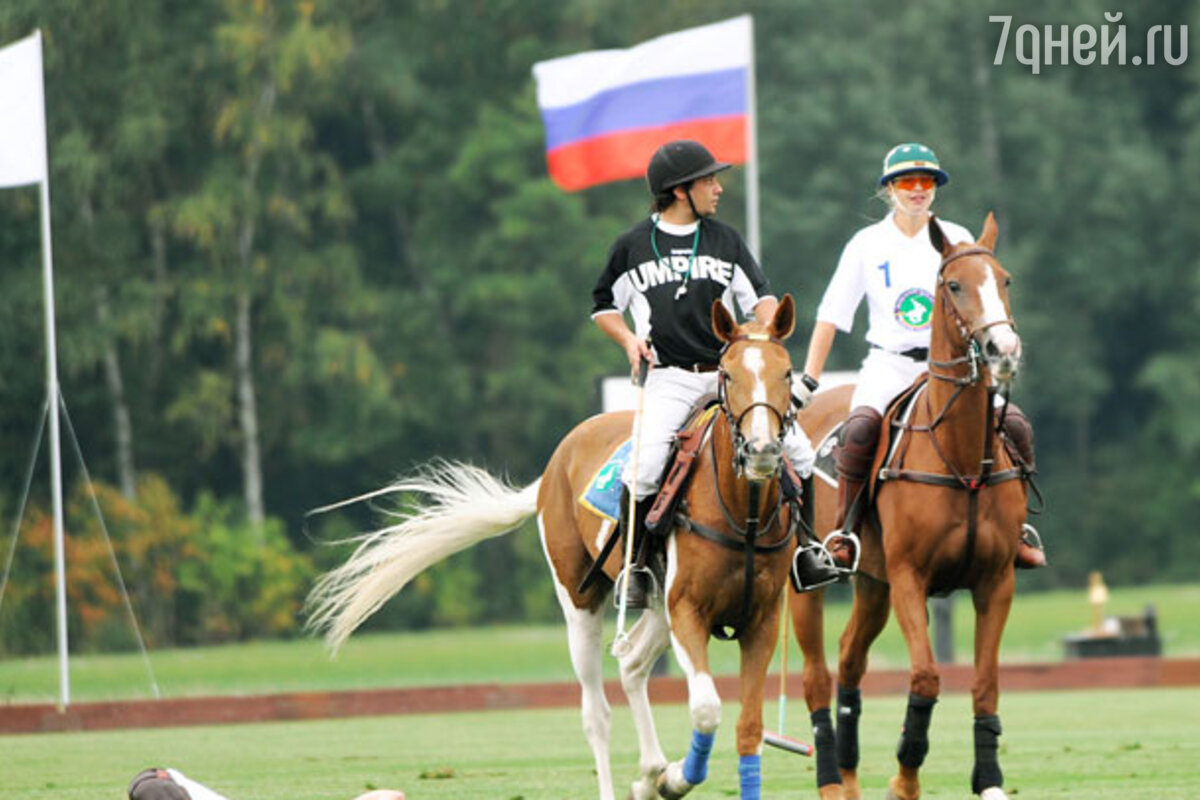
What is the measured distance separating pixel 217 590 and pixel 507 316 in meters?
6.24

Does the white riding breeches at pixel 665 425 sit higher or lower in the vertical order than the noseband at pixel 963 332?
lower

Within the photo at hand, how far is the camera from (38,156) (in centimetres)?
1459

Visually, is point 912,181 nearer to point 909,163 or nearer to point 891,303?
point 909,163

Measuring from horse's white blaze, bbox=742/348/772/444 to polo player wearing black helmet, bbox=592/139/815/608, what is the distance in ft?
2.15

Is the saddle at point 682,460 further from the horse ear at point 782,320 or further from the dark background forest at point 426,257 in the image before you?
the dark background forest at point 426,257

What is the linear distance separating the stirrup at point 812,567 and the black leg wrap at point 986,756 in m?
0.74

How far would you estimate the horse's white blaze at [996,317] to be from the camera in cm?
724

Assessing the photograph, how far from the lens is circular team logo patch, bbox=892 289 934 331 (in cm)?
832

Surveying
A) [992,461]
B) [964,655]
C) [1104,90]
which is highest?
[1104,90]

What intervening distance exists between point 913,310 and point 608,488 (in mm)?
1323

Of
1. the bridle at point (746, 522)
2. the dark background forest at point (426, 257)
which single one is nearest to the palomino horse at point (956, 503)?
the bridle at point (746, 522)

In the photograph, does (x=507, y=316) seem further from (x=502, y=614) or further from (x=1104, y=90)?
(x=1104, y=90)

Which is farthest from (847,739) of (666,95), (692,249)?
(666,95)

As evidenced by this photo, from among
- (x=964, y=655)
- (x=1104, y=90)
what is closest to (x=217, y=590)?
(x=964, y=655)
